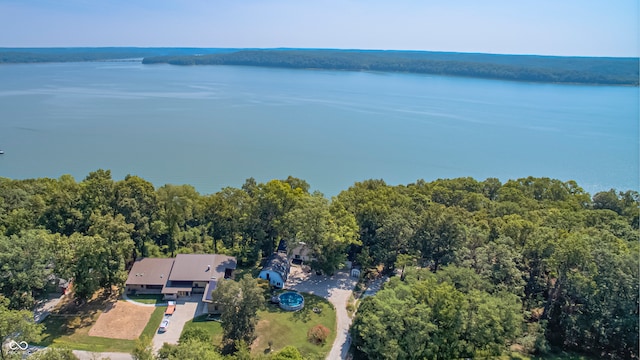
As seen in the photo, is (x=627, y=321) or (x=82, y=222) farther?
(x=82, y=222)

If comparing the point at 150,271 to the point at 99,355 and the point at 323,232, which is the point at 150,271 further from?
the point at 323,232

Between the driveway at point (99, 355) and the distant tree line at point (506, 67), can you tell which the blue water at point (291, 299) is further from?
the distant tree line at point (506, 67)

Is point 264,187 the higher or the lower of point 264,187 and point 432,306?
the higher

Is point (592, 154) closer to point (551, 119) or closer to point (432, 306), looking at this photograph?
point (551, 119)

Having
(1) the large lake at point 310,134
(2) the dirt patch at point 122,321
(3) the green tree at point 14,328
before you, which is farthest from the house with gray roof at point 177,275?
(1) the large lake at point 310,134

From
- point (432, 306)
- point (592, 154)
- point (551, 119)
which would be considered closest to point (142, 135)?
point (432, 306)
